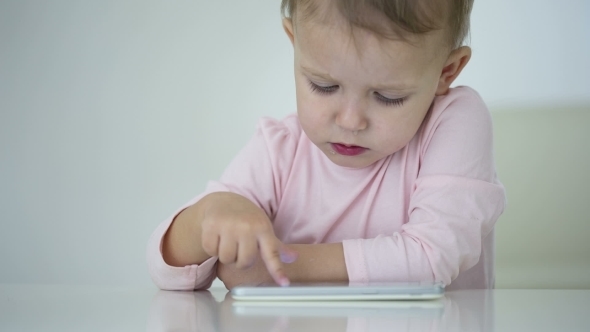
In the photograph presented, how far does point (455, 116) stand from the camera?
3.41 feet

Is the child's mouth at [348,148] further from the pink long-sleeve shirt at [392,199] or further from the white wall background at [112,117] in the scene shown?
the white wall background at [112,117]

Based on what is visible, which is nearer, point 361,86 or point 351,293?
point 351,293

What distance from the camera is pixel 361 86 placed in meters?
0.91

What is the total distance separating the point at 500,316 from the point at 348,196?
46cm

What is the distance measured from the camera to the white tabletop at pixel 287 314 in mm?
593

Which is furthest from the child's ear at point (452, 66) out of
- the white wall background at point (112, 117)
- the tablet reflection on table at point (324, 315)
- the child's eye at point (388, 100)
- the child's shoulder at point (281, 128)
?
the white wall background at point (112, 117)

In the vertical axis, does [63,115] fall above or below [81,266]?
above

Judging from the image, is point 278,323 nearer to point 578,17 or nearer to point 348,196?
point 348,196

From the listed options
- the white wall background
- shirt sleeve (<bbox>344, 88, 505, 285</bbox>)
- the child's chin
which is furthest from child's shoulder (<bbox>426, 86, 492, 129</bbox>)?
the white wall background

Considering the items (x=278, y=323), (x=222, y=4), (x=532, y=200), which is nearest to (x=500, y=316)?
(x=278, y=323)

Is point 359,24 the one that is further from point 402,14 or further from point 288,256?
point 288,256

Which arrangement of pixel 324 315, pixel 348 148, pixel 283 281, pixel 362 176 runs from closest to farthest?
pixel 324 315 → pixel 283 281 → pixel 348 148 → pixel 362 176

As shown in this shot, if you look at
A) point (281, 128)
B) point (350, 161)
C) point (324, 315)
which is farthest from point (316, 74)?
point (324, 315)

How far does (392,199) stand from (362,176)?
0.18 feet
